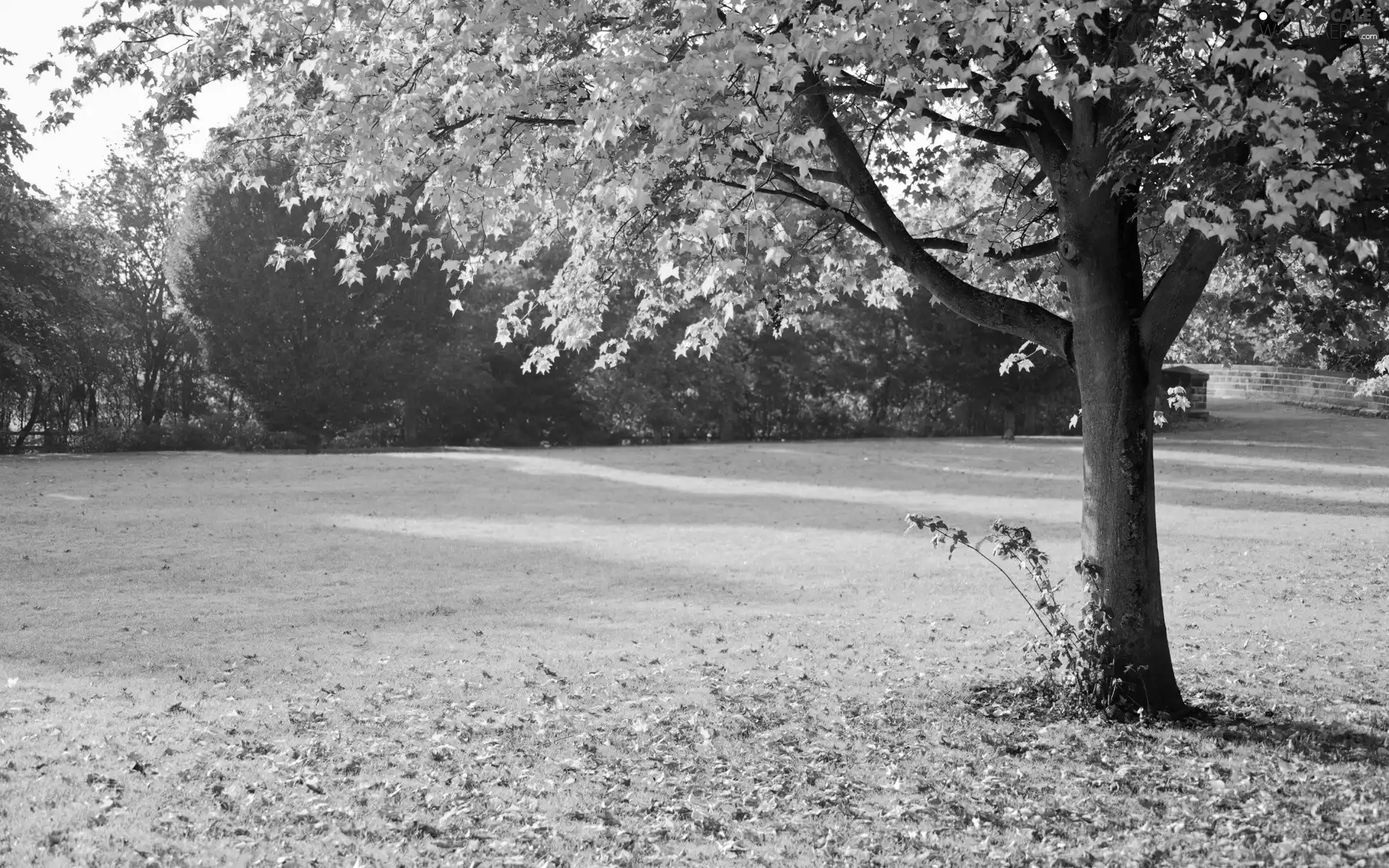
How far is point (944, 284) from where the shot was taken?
811cm

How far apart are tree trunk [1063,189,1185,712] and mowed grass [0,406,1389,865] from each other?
22.9 inches

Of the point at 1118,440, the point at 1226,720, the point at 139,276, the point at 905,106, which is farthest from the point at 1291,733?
the point at 139,276

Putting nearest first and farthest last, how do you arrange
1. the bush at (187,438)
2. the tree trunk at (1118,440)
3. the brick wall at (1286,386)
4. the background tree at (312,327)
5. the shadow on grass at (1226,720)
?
the shadow on grass at (1226,720)
the tree trunk at (1118,440)
the bush at (187,438)
the background tree at (312,327)
the brick wall at (1286,386)

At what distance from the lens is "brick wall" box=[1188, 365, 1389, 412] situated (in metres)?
49.5

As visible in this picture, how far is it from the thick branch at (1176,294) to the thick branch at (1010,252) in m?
0.74

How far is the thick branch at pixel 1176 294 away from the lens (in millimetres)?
7352

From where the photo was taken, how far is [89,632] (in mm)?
10750

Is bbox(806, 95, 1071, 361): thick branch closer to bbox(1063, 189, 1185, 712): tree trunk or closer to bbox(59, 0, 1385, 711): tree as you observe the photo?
bbox(59, 0, 1385, 711): tree

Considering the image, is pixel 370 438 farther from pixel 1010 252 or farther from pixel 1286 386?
pixel 1286 386

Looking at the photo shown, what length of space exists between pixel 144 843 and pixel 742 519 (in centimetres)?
1641

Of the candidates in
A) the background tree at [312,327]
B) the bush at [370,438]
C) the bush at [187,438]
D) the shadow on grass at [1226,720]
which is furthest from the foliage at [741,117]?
the bush at [370,438]

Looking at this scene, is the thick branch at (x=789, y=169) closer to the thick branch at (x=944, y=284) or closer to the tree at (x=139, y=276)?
the thick branch at (x=944, y=284)

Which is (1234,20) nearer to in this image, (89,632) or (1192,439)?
(89,632)

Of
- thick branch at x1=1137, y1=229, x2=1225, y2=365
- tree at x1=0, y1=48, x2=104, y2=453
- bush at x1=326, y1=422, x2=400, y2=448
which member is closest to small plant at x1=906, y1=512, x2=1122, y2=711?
thick branch at x1=1137, y1=229, x2=1225, y2=365
